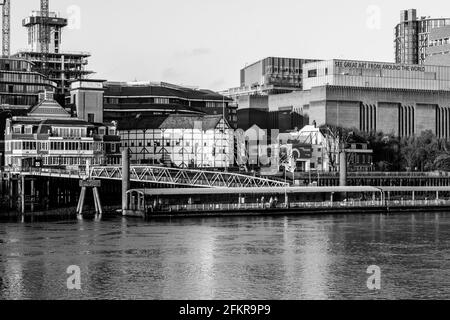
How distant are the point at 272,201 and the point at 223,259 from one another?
4535 centimetres

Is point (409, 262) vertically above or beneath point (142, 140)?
beneath

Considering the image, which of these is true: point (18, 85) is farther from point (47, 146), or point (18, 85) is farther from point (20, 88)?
point (47, 146)

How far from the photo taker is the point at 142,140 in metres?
166

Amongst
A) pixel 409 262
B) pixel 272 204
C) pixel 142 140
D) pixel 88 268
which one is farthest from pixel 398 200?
pixel 88 268

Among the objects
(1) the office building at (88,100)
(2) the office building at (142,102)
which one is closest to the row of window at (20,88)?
(1) the office building at (88,100)

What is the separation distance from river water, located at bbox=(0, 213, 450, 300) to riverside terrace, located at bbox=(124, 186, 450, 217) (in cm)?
867

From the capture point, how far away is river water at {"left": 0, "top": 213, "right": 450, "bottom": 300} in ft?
227

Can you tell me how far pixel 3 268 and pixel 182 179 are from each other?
5606 centimetres

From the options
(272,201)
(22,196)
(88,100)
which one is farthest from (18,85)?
(272,201)

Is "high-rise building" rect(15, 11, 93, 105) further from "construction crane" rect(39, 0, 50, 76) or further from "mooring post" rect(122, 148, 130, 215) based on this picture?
"mooring post" rect(122, 148, 130, 215)

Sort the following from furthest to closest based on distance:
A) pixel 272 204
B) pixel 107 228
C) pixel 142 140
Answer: pixel 142 140, pixel 272 204, pixel 107 228

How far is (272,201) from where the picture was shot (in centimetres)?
12638
